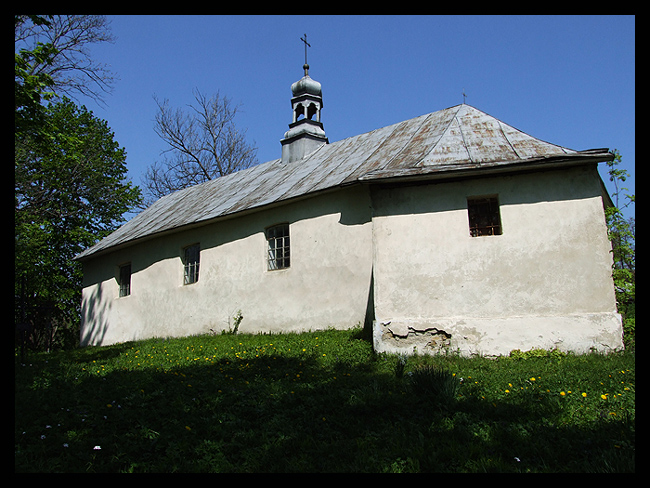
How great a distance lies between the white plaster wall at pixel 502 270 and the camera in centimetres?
884

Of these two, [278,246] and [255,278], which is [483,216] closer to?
[278,246]

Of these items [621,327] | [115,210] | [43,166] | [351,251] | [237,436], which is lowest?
[237,436]

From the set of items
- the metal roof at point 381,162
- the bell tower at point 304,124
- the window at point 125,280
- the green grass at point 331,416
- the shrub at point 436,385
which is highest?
the bell tower at point 304,124

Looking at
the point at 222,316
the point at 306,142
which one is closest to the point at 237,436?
the point at 222,316

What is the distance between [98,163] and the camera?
70.5 feet

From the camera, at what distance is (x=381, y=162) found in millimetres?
11375

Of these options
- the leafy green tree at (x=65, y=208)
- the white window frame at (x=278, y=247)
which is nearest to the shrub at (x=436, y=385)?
the white window frame at (x=278, y=247)

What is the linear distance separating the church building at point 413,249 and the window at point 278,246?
26 millimetres

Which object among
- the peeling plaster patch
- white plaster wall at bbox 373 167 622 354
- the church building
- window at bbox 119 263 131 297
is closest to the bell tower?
the church building

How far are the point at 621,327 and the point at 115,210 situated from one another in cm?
2040

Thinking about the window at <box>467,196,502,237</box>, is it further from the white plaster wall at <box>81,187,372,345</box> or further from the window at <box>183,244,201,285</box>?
the window at <box>183,244,201,285</box>

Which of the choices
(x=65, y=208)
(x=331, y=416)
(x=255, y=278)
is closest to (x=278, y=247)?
(x=255, y=278)

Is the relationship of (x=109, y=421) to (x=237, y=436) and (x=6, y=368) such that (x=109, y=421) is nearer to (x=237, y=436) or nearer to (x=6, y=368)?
(x=237, y=436)

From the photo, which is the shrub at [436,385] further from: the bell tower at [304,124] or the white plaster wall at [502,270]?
the bell tower at [304,124]
